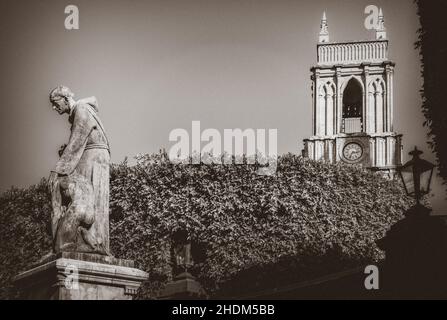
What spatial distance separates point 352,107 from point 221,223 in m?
38.9

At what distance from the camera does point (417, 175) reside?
16.3 m

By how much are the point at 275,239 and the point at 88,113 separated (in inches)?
1069

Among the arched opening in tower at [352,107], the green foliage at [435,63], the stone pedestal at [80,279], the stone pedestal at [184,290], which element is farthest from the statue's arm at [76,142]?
the arched opening in tower at [352,107]

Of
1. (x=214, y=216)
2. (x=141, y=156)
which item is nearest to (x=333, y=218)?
(x=214, y=216)

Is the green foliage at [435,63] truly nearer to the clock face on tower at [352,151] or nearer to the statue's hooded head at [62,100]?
the statue's hooded head at [62,100]

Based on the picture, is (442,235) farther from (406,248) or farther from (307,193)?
(307,193)

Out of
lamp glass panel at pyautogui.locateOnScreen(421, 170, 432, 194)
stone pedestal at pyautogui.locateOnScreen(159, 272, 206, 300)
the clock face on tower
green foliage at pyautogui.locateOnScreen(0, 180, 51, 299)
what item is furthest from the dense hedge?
the clock face on tower

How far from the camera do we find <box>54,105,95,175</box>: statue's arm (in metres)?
12.2

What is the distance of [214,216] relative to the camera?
3919 centimetres

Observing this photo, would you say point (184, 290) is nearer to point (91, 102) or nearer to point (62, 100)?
point (91, 102)

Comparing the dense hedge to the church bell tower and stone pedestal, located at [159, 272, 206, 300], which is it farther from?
the church bell tower

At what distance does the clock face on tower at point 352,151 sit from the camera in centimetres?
6981

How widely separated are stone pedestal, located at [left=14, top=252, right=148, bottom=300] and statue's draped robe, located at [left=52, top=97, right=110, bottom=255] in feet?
0.89

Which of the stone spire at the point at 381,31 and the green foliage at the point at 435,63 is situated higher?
the stone spire at the point at 381,31
